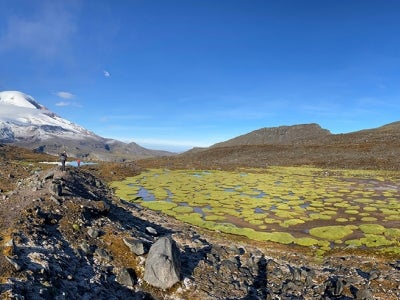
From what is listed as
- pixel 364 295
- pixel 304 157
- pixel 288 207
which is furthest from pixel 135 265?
pixel 304 157

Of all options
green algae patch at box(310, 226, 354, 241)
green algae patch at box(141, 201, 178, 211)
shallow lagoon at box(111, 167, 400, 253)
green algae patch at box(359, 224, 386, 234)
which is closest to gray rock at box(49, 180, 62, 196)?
shallow lagoon at box(111, 167, 400, 253)

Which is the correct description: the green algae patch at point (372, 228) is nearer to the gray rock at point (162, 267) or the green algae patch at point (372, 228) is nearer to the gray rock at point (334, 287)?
the gray rock at point (334, 287)

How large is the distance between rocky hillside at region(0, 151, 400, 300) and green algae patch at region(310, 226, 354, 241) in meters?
4.90

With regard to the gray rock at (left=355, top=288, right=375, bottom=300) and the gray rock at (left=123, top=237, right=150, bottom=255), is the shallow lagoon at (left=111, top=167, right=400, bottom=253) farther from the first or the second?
the gray rock at (left=123, top=237, right=150, bottom=255)

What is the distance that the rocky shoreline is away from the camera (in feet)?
50.1

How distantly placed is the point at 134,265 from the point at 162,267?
2127 mm

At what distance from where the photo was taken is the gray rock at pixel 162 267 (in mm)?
17391

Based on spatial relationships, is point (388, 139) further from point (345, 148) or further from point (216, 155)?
point (216, 155)

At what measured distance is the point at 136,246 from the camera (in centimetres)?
1969

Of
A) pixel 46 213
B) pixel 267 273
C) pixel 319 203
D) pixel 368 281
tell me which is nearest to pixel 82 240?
pixel 46 213

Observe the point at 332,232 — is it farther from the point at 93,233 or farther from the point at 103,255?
the point at 93,233

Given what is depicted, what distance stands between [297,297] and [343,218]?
71.8ft

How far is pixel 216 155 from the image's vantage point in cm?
14175

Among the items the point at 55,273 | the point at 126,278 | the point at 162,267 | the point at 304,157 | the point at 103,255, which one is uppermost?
the point at 304,157
